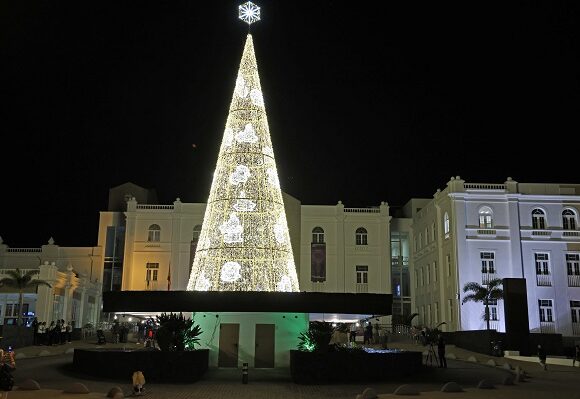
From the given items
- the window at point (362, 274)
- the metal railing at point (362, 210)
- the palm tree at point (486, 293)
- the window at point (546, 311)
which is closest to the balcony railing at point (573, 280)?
the window at point (546, 311)

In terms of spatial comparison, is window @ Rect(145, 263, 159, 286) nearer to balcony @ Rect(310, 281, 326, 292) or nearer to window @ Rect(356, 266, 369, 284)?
balcony @ Rect(310, 281, 326, 292)

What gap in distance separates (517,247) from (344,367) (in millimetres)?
26722

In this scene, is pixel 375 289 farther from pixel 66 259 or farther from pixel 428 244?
pixel 66 259

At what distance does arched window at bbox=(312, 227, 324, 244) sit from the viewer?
54.0 m

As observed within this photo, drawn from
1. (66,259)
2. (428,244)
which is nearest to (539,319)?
(428,244)

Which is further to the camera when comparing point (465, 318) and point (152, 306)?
point (465, 318)

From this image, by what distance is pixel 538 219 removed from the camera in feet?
147

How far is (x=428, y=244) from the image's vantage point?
50.5 m

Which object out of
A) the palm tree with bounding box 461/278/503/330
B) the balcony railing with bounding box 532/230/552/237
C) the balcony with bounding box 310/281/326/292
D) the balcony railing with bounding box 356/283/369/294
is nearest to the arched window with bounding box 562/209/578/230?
the balcony railing with bounding box 532/230/552/237

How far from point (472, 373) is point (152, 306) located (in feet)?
42.1

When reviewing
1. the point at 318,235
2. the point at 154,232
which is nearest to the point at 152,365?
the point at 154,232

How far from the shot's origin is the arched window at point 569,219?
1761 inches

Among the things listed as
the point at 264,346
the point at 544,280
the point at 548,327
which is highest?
the point at 544,280

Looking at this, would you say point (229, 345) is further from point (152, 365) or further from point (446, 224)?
point (446, 224)
